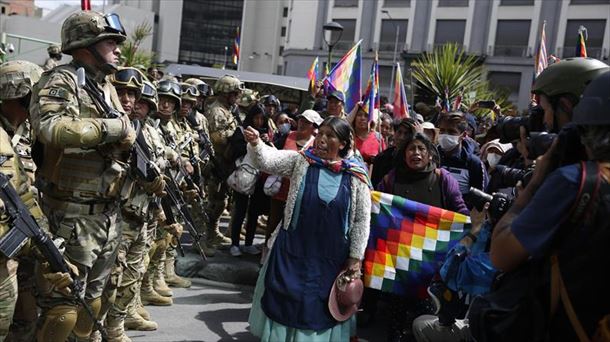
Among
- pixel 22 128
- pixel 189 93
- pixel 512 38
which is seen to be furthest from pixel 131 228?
pixel 512 38

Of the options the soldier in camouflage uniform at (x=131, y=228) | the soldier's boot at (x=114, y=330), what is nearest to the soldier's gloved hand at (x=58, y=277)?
the soldier in camouflage uniform at (x=131, y=228)

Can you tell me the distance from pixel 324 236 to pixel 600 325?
2.44 m

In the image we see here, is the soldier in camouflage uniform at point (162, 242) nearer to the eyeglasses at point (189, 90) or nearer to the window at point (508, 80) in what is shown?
the eyeglasses at point (189, 90)

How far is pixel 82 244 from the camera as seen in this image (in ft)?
11.3

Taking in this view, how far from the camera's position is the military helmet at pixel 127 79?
4098 millimetres

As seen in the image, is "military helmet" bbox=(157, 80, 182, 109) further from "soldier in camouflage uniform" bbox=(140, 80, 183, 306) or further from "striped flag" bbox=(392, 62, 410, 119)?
"striped flag" bbox=(392, 62, 410, 119)

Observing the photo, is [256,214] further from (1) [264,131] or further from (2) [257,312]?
(2) [257,312]

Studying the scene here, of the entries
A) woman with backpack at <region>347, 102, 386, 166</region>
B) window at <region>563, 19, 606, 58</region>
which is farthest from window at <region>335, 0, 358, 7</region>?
woman with backpack at <region>347, 102, 386, 166</region>

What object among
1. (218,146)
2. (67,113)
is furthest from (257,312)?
(218,146)

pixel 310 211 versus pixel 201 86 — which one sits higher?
pixel 201 86

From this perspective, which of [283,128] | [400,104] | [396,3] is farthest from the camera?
[396,3]

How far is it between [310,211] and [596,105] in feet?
8.20

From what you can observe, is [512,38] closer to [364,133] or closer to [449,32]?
[449,32]

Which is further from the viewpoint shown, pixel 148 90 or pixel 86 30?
pixel 148 90
